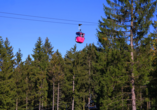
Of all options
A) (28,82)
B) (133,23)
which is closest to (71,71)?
(28,82)

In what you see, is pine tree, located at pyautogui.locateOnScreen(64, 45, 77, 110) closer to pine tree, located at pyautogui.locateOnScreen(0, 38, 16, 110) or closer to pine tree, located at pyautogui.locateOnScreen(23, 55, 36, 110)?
pine tree, located at pyautogui.locateOnScreen(23, 55, 36, 110)

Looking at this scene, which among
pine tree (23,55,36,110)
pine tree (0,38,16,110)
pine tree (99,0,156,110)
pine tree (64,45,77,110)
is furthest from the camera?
pine tree (23,55,36,110)

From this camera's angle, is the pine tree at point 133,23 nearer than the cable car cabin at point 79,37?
Yes

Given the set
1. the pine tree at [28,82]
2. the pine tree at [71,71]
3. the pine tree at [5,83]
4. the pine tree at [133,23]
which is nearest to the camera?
the pine tree at [133,23]

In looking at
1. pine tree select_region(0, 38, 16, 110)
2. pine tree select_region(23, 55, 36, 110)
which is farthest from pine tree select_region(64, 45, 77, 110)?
pine tree select_region(0, 38, 16, 110)

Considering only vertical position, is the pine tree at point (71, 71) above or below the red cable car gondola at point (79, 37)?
below

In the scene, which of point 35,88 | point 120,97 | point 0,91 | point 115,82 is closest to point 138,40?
point 115,82

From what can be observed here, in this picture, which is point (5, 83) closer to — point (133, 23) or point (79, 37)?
point (79, 37)

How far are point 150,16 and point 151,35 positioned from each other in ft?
5.34

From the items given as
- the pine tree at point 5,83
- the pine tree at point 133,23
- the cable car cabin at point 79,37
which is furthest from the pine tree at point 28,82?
the pine tree at point 133,23

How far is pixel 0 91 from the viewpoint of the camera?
34.3 metres

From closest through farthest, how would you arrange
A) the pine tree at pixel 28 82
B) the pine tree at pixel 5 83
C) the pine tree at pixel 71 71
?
the pine tree at pixel 5 83
the pine tree at pixel 71 71
the pine tree at pixel 28 82

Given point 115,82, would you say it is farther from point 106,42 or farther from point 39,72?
point 39,72

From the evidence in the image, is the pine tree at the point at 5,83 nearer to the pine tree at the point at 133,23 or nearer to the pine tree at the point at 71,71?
the pine tree at the point at 71,71
